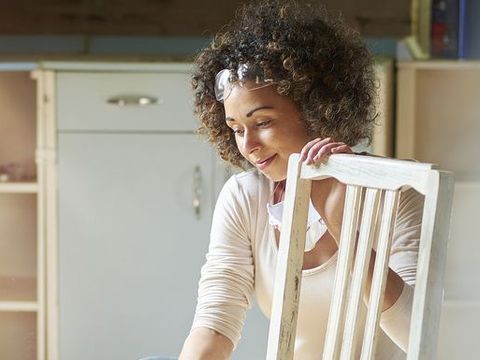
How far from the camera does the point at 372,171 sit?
103 centimetres

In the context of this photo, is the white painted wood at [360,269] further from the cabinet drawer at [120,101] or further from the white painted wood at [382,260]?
the cabinet drawer at [120,101]

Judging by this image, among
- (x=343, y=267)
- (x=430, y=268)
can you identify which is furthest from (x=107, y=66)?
(x=430, y=268)

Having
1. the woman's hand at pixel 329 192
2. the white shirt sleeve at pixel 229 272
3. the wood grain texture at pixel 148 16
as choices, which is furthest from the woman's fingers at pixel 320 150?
the wood grain texture at pixel 148 16

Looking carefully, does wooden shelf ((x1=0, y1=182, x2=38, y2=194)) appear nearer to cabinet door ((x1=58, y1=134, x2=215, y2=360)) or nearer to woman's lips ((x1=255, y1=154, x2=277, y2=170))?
cabinet door ((x1=58, y1=134, x2=215, y2=360))

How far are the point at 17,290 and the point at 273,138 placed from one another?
1674 millimetres

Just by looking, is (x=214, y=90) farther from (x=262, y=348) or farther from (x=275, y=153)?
(x=262, y=348)

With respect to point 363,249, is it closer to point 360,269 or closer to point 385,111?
point 360,269

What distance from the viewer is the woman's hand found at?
1.13 metres

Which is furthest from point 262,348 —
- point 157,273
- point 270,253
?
point 270,253

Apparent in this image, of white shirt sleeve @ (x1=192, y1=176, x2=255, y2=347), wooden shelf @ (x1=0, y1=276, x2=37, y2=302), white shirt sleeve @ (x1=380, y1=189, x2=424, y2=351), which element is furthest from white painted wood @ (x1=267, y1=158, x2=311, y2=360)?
wooden shelf @ (x1=0, y1=276, x2=37, y2=302)

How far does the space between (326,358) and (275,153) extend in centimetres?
33

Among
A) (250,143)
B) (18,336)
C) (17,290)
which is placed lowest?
(18,336)

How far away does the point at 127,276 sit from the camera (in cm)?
275

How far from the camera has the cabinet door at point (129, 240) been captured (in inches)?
106
